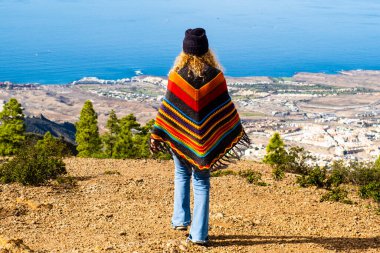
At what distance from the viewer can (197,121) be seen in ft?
16.8

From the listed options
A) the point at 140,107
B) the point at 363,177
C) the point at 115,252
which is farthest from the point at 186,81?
the point at 140,107

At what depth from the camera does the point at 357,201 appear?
8.86 metres

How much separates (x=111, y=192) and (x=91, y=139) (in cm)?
1629

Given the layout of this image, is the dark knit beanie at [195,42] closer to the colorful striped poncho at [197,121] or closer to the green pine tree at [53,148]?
the colorful striped poncho at [197,121]

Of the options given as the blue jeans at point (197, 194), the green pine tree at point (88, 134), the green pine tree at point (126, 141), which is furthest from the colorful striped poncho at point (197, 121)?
the green pine tree at point (88, 134)

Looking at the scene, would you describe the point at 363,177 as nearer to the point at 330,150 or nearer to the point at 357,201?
the point at 357,201

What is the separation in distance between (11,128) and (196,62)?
17.6 m

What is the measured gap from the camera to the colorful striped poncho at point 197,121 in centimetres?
505

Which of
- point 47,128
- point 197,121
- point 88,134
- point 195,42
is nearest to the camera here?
point 195,42

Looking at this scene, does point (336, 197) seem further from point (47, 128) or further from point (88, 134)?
point (47, 128)

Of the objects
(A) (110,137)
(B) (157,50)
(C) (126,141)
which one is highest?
(B) (157,50)

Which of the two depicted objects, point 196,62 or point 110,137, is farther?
point 110,137

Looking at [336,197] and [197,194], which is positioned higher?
[197,194]

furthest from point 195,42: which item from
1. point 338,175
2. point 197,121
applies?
point 338,175
